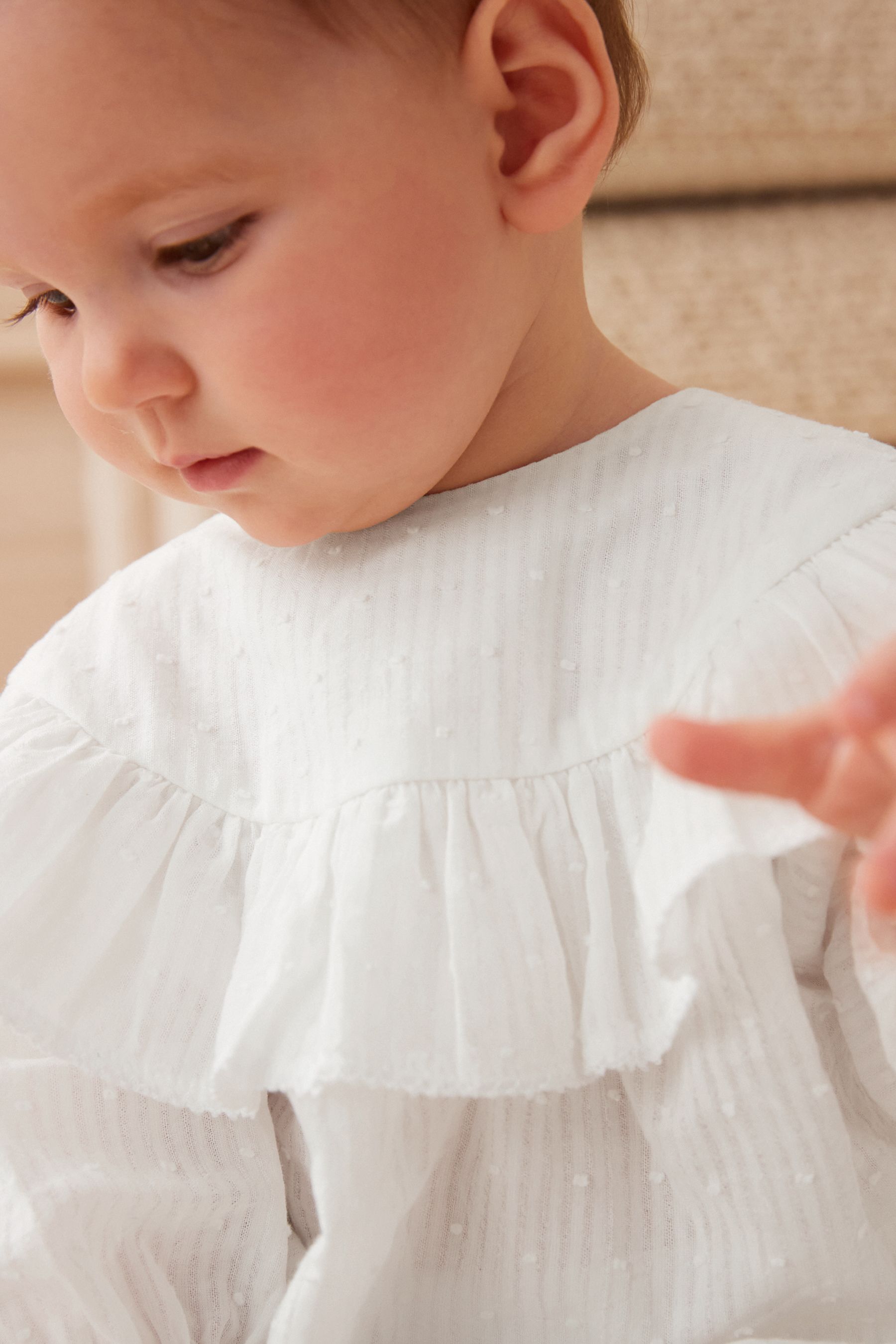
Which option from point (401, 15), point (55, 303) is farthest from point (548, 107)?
point (55, 303)

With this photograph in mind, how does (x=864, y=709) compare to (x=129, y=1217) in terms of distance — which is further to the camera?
(x=129, y=1217)

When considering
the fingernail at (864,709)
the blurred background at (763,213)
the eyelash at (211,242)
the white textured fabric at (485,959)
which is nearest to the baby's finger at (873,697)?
the fingernail at (864,709)

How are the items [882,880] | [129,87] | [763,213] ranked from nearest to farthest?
[882,880] → [129,87] → [763,213]

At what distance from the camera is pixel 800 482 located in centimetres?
42

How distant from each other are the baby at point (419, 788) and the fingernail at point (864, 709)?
0.10m

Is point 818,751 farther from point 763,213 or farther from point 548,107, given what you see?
point 763,213

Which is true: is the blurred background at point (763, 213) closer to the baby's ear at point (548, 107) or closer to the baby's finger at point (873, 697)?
the baby's ear at point (548, 107)

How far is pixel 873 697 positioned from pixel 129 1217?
0.32m

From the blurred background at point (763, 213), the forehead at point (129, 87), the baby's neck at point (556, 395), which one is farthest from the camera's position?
the blurred background at point (763, 213)

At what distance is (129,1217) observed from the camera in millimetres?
418

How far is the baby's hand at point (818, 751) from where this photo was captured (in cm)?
25

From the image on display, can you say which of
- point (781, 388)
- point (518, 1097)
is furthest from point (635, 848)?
point (781, 388)

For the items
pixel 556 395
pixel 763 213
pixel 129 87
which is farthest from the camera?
pixel 763 213

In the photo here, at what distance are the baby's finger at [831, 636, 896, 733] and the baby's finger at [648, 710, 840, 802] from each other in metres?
0.01
